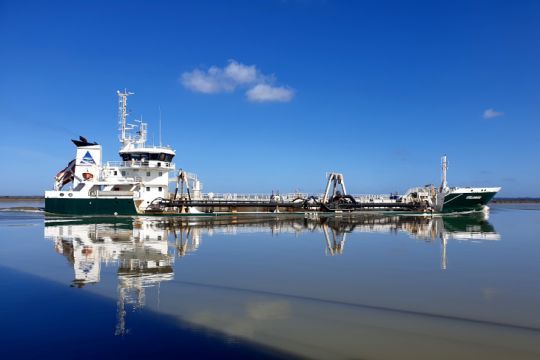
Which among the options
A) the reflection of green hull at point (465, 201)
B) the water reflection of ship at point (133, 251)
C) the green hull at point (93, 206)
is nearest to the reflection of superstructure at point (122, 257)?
the water reflection of ship at point (133, 251)

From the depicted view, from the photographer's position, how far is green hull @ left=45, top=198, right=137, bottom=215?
3269 cm

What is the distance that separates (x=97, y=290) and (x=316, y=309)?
230 inches

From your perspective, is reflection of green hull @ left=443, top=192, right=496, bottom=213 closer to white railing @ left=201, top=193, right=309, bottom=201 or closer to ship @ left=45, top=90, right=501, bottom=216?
ship @ left=45, top=90, right=501, bottom=216

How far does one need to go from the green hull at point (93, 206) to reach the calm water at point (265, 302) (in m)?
15.6

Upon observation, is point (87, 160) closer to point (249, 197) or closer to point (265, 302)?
point (249, 197)

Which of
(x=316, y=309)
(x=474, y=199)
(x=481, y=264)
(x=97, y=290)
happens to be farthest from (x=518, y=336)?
(x=474, y=199)

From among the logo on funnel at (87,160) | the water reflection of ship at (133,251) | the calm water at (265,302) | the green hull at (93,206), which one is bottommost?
the calm water at (265,302)

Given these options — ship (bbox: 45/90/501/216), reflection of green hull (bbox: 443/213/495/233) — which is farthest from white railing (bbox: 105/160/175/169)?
reflection of green hull (bbox: 443/213/495/233)

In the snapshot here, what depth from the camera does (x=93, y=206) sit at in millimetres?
32969

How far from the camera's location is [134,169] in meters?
34.8

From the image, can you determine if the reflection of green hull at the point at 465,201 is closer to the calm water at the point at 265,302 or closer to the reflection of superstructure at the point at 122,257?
the calm water at the point at 265,302

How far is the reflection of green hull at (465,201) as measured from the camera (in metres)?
42.3

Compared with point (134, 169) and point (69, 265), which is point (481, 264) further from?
point (134, 169)

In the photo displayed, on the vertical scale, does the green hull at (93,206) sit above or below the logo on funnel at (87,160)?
below
